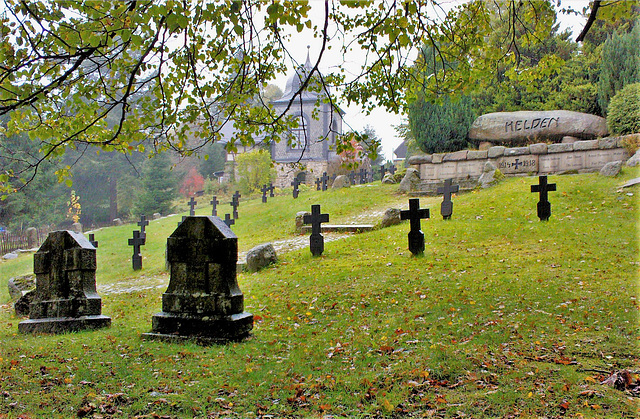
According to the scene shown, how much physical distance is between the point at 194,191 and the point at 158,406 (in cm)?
4533

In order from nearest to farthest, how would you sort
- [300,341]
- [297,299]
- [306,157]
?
1. [300,341]
2. [297,299]
3. [306,157]

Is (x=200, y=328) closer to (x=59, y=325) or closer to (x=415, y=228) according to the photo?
(x=59, y=325)

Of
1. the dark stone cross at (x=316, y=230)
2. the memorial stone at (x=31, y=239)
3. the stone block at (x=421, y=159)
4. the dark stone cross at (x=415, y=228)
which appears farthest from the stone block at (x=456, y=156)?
the memorial stone at (x=31, y=239)

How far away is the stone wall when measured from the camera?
64.4ft

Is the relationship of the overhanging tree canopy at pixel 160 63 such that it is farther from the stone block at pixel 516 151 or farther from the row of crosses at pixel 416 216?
the stone block at pixel 516 151

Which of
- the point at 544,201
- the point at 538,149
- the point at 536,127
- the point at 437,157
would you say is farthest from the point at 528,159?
the point at 544,201

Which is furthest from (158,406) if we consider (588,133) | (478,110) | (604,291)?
(478,110)

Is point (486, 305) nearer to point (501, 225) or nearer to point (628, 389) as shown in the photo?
point (628, 389)

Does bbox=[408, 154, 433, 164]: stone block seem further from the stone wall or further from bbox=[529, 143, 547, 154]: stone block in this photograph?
bbox=[529, 143, 547, 154]: stone block

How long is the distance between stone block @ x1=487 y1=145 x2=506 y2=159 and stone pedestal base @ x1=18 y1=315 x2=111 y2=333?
61.3ft

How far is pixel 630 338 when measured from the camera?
5.13 meters

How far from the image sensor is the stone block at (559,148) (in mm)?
20203

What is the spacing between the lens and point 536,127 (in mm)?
22875

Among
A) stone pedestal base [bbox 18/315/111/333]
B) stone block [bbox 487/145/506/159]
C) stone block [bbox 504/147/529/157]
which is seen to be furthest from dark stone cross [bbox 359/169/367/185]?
stone pedestal base [bbox 18/315/111/333]
